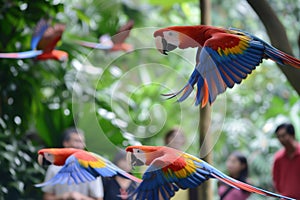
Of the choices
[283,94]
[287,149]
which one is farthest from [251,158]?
[287,149]

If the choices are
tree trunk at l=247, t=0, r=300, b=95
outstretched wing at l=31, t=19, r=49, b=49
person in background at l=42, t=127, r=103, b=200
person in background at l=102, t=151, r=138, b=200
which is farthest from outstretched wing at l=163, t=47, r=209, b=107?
outstretched wing at l=31, t=19, r=49, b=49

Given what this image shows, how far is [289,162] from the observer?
100 inches

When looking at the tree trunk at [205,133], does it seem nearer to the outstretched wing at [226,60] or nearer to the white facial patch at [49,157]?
the outstretched wing at [226,60]

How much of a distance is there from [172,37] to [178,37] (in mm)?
14

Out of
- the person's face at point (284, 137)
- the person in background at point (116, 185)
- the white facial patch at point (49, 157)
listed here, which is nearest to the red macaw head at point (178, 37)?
the white facial patch at point (49, 157)

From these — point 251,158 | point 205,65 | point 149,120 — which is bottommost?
point 251,158

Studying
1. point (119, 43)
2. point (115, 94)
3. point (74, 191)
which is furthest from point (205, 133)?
point (74, 191)

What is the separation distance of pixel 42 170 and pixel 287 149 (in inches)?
44.9

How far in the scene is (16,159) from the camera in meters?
2.82

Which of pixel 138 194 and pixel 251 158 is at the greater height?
pixel 138 194

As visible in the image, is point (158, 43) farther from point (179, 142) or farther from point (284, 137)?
point (284, 137)

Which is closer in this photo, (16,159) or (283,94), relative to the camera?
(16,159)

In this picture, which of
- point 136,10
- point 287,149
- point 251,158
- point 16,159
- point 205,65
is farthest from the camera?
point 251,158

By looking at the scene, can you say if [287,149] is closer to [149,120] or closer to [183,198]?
[183,198]
